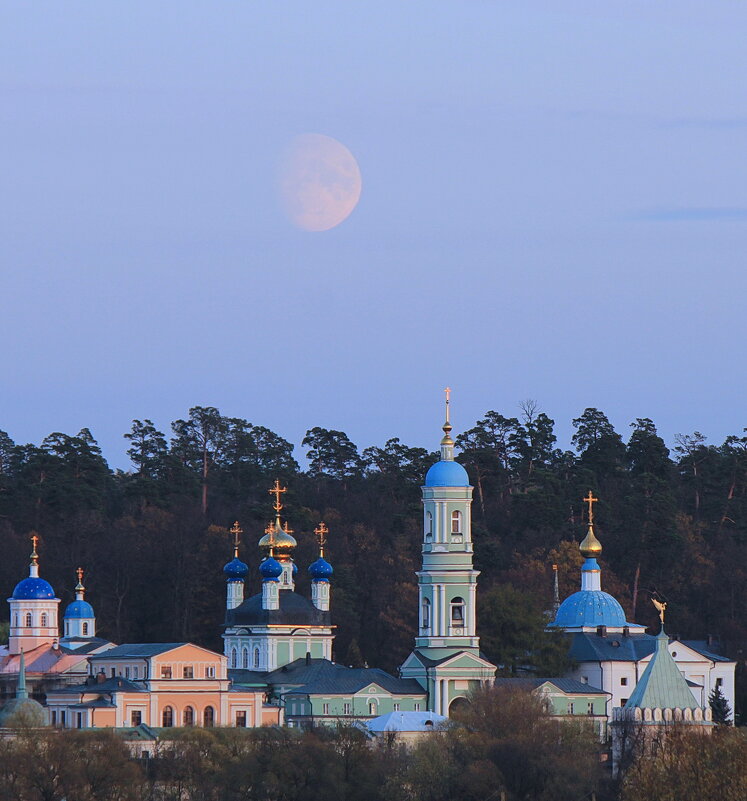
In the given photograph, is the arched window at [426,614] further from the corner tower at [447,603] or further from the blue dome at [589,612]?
the blue dome at [589,612]

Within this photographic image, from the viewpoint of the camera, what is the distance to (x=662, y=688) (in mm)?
67125

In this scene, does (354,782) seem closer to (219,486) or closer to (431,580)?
(431,580)

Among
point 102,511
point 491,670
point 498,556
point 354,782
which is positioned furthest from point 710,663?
point 102,511

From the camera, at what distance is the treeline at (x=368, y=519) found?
299 feet

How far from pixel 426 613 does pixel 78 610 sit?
577 inches

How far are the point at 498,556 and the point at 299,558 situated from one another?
650 cm

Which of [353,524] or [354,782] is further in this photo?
[353,524]

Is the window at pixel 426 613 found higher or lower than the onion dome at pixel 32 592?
lower

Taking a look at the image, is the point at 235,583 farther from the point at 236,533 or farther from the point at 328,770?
the point at 328,770

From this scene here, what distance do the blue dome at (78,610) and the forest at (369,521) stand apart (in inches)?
300

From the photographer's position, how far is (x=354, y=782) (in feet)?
192

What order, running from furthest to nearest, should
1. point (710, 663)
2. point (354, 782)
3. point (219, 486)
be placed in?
point (219, 486), point (710, 663), point (354, 782)

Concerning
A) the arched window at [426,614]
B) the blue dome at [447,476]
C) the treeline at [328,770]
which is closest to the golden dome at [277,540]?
the blue dome at [447,476]

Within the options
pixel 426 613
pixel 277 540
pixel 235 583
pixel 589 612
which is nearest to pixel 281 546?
pixel 277 540
